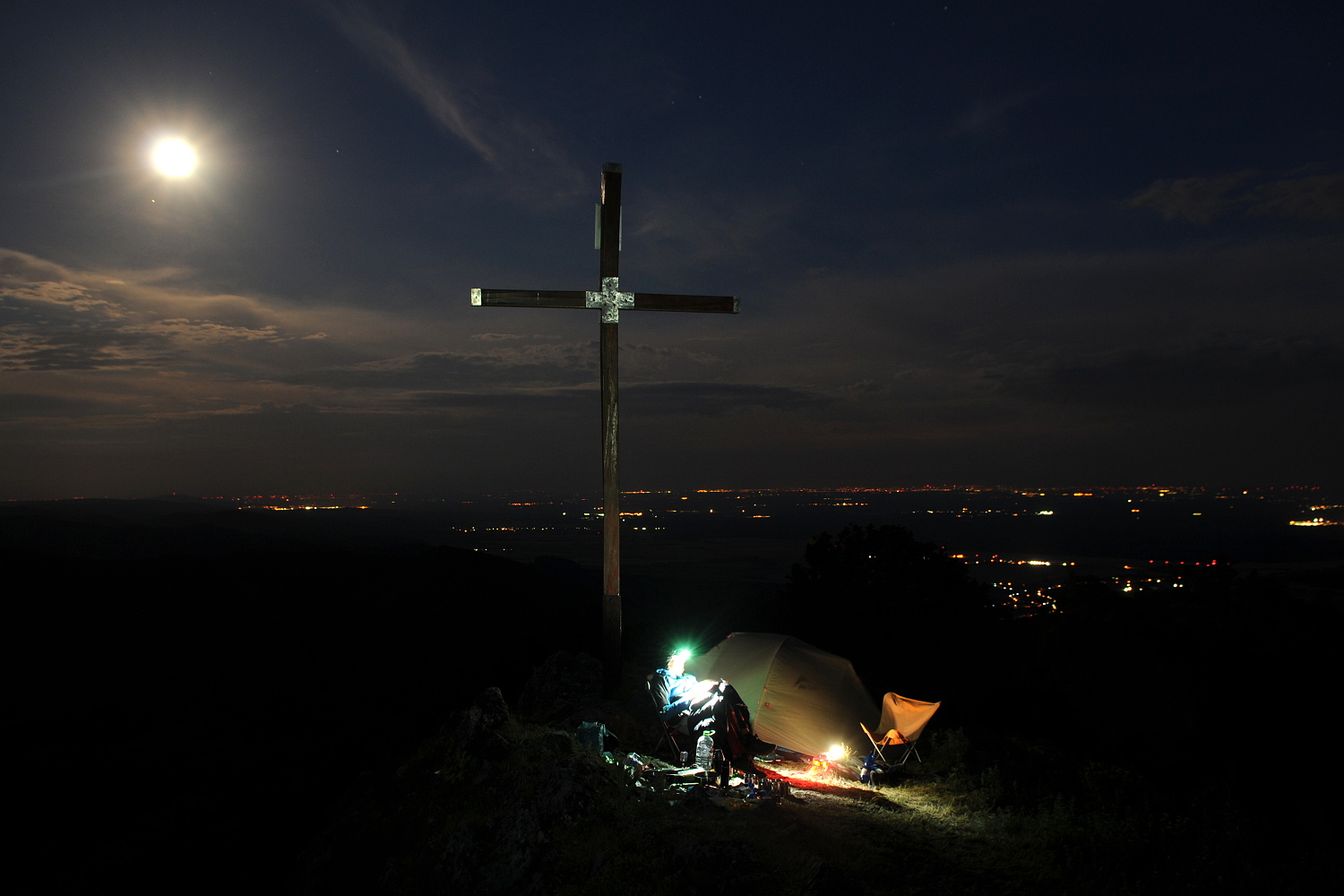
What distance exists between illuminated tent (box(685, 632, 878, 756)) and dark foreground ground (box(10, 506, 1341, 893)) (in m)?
1.27

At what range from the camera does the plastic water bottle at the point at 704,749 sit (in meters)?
9.38

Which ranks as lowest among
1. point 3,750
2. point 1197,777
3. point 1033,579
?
point 1033,579

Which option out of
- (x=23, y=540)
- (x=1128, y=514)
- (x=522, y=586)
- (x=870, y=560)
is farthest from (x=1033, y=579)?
(x=1128, y=514)

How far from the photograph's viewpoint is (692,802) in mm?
8008

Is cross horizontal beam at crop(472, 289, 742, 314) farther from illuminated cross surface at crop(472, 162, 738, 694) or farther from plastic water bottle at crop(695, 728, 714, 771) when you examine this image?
plastic water bottle at crop(695, 728, 714, 771)

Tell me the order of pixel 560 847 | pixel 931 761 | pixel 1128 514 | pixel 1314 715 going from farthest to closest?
pixel 1128 514 < pixel 1314 715 < pixel 931 761 < pixel 560 847

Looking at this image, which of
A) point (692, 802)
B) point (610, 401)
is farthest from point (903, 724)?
point (610, 401)

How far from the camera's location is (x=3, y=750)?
14.8 m

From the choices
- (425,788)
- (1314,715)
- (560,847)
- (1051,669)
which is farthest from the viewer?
(1051,669)

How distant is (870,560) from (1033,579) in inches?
2285

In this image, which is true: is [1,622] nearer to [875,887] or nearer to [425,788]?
[425,788]

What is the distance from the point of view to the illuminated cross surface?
10.8 m

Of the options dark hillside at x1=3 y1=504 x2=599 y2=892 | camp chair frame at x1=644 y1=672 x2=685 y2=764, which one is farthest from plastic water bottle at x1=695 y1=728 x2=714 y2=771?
dark hillside at x1=3 y1=504 x2=599 y2=892

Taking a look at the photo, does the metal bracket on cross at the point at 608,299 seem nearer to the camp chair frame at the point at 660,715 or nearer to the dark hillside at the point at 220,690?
the camp chair frame at the point at 660,715
